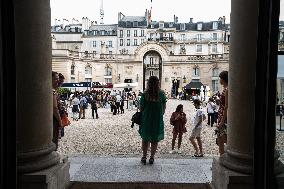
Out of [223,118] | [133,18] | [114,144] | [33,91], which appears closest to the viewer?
[33,91]

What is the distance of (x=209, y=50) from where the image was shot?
256ft

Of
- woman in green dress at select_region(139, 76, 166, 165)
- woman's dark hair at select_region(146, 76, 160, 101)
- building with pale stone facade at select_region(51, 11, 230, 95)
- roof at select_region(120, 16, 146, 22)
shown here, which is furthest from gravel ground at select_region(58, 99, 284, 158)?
roof at select_region(120, 16, 146, 22)

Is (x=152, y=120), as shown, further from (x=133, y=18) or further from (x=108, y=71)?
(x=133, y=18)

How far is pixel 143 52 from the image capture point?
67.9 metres

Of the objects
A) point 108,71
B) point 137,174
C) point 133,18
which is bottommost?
point 137,174

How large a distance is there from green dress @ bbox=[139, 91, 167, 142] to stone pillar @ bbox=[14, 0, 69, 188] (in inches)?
98.7

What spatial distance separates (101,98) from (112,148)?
85.6 feet

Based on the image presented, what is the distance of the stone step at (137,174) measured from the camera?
5.86 meters

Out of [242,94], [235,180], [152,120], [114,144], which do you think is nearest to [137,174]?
[152,120]

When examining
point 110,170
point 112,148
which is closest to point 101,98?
point 112,148

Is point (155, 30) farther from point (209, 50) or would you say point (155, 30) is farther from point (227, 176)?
point (227, 176)

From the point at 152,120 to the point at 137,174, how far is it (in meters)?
1.15

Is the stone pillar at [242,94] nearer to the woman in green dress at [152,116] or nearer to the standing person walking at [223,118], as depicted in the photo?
the standing person walking at [223,118]

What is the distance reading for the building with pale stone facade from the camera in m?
63.5
